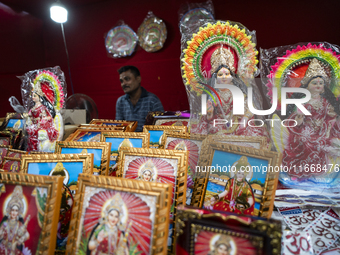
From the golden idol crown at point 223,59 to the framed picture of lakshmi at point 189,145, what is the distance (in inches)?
13.4

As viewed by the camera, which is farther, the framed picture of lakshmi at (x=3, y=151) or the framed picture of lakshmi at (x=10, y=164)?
the framed picture of lakshmi at (x=3, y=151)

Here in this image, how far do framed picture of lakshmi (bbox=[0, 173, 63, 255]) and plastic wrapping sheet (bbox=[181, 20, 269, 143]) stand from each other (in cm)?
64

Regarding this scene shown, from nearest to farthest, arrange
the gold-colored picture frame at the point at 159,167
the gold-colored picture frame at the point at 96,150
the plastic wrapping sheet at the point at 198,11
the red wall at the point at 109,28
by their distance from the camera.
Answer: the gold-colored picture frame at the point at 159,167 → the gold-colored picture frame at the point at 96,150 → the red wall at the point at 109,28 → the plastic wrapping sheet at the point at 198,11

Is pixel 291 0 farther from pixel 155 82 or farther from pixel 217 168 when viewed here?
pixel 217 168

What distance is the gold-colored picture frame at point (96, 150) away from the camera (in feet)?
3.56

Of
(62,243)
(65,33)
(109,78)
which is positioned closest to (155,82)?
(109,78)

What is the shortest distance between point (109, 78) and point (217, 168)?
3198 millimetres

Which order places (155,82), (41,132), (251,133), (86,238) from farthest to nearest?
(155,82), (41,132), (251,133), (86,238)

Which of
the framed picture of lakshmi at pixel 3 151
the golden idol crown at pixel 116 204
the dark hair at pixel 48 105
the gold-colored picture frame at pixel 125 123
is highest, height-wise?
the dark hair at pixel 48 105

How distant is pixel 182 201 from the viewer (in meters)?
0.84

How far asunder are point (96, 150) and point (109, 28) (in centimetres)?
301

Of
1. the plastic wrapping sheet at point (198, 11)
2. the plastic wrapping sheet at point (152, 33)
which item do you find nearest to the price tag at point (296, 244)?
the plastic wrapping sheet at point (198, 11)

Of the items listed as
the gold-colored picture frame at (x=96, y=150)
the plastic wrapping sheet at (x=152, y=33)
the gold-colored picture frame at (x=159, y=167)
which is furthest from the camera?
the plastic wrapping sheet at (x=152, y=33)

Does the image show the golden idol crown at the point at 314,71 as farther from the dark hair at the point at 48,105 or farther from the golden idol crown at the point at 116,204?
the dark hair at the point at 48,105
